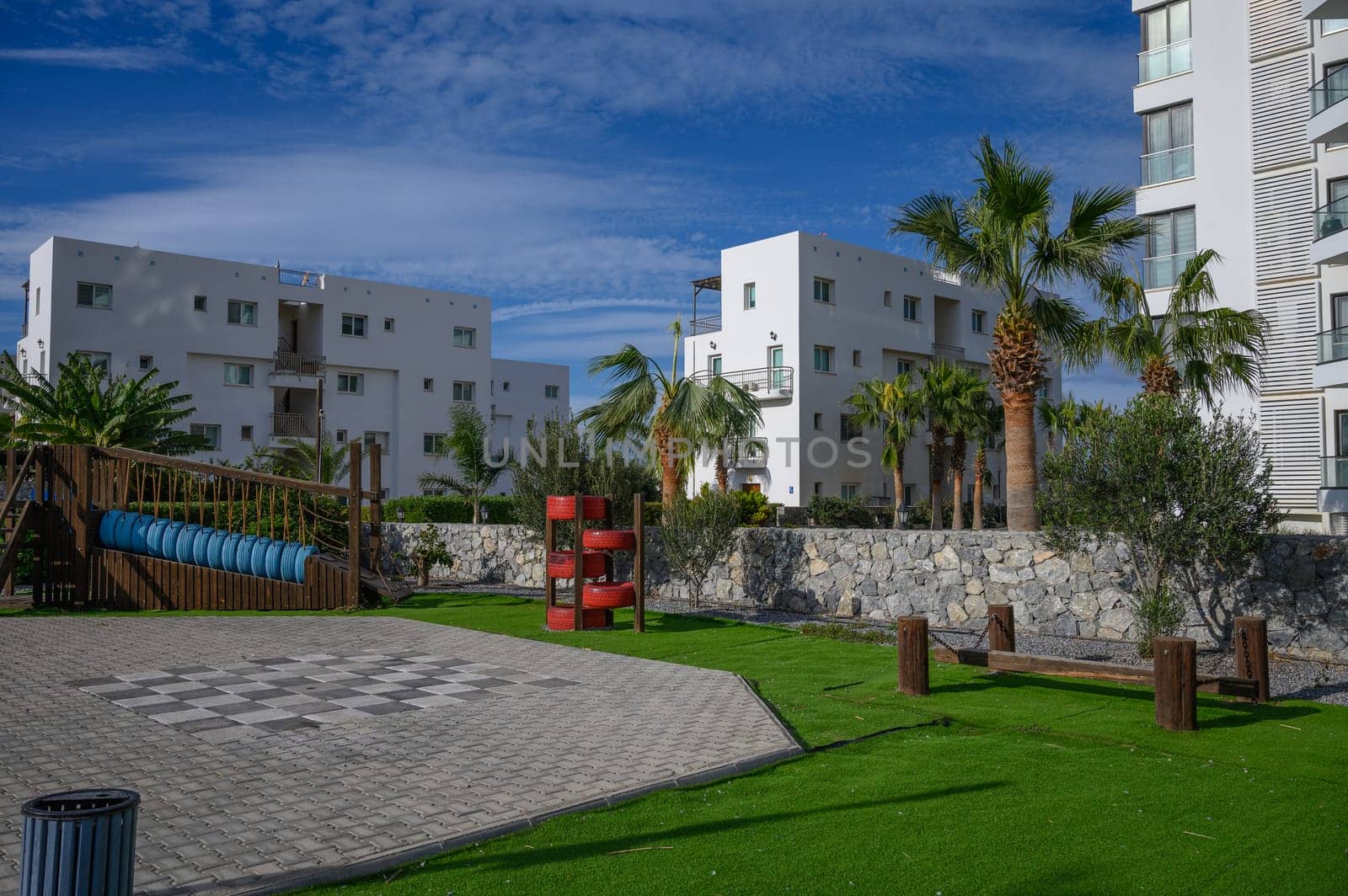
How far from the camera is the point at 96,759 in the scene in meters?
6.92

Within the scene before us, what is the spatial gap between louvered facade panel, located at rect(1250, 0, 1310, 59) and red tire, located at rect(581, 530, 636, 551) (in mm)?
22516

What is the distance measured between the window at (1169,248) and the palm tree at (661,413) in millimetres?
13746

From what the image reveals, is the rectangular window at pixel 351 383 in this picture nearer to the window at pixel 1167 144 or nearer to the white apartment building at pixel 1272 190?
the white apartment building at pixel 1272 190

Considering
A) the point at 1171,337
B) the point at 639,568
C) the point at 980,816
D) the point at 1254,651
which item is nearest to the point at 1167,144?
the point at 1171,337

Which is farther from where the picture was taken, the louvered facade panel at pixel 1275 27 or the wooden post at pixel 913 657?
the louvered facade panel at pixel 1275 27

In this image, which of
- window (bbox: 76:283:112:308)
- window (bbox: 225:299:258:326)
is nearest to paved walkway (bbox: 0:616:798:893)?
window (bbox: 76:283:112:308)

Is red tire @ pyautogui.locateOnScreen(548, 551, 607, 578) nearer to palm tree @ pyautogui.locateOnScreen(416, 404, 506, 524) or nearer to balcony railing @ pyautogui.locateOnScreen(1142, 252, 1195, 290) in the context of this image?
palm tree @ pyautogui.locateOnScreen(416, 404, 506, 524)

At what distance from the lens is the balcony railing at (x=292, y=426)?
42344mm

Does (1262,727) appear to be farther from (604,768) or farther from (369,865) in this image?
(369,865)

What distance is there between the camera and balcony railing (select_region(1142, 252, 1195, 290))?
87.0ft

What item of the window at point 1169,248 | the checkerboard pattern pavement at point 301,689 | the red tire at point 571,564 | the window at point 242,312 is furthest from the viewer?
the window at point 242,312

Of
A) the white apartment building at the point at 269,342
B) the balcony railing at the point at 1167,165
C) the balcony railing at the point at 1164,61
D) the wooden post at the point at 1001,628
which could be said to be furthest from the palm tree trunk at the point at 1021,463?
the white apartment building at the point at 269,342

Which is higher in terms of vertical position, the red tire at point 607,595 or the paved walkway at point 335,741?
the red tire at point 607,595

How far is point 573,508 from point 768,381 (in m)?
27.3
